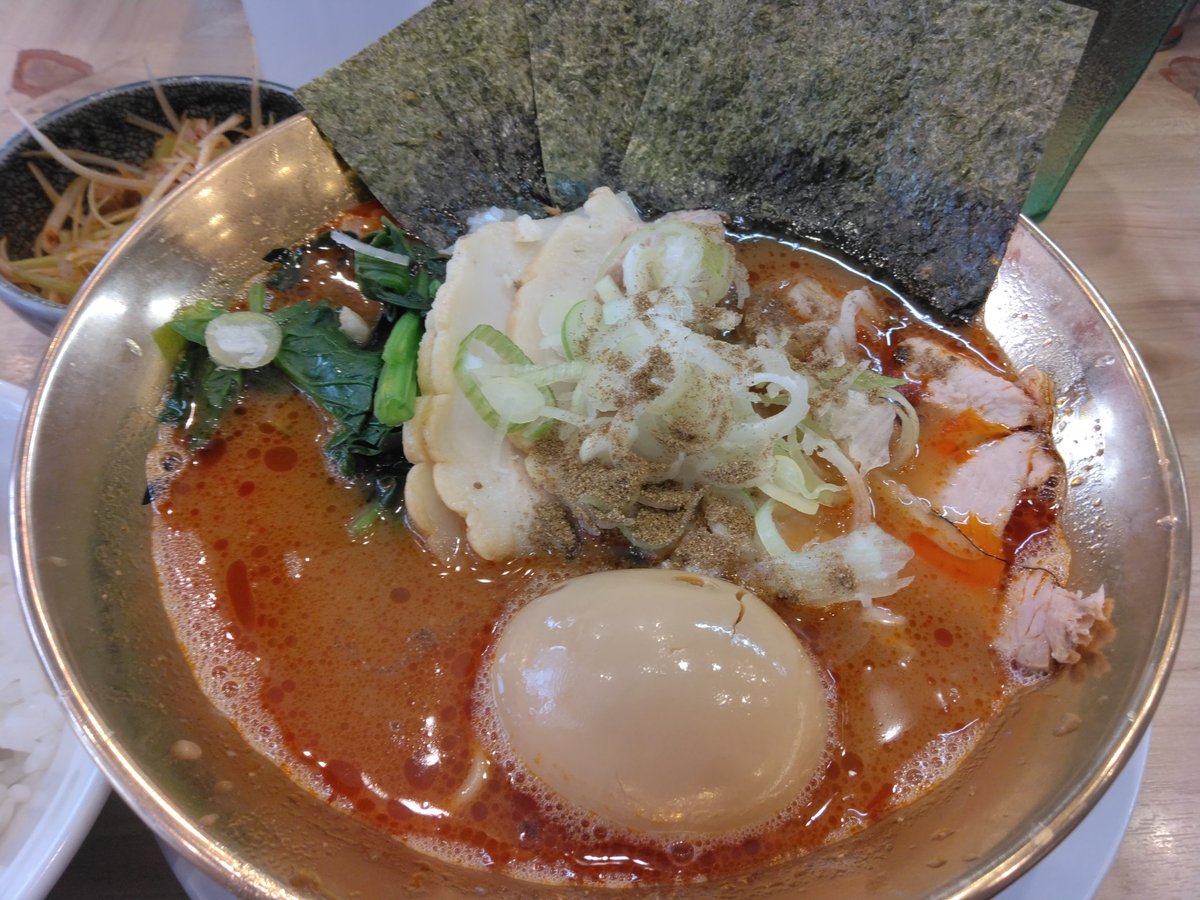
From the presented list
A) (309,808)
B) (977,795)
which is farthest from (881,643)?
(309,808)

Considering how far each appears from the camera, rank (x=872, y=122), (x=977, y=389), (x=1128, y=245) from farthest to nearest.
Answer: (x=1128, y=245), (x=872, y=122), (x=977, y=389)

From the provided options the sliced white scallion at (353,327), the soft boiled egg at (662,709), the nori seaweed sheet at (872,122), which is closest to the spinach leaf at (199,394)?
the sliced white scallion at (353,327)

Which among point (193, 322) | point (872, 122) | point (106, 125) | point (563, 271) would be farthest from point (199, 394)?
point (872, 122)

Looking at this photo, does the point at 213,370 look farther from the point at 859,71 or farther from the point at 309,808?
the point at 859,71

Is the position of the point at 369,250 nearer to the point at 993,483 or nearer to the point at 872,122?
the point at 872,122

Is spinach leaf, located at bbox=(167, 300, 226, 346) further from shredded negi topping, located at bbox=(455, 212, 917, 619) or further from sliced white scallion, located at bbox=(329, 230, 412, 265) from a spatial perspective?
shredded negi topping, located at bbox=(455, 212, 917, 619)

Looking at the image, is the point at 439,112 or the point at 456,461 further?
the point at 439,112

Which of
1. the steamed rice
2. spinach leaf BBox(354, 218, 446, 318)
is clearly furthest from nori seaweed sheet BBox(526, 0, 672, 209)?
the steamed rice

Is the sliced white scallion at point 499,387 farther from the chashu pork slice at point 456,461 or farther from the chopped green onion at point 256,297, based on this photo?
the chopped green onion at point 256,297
